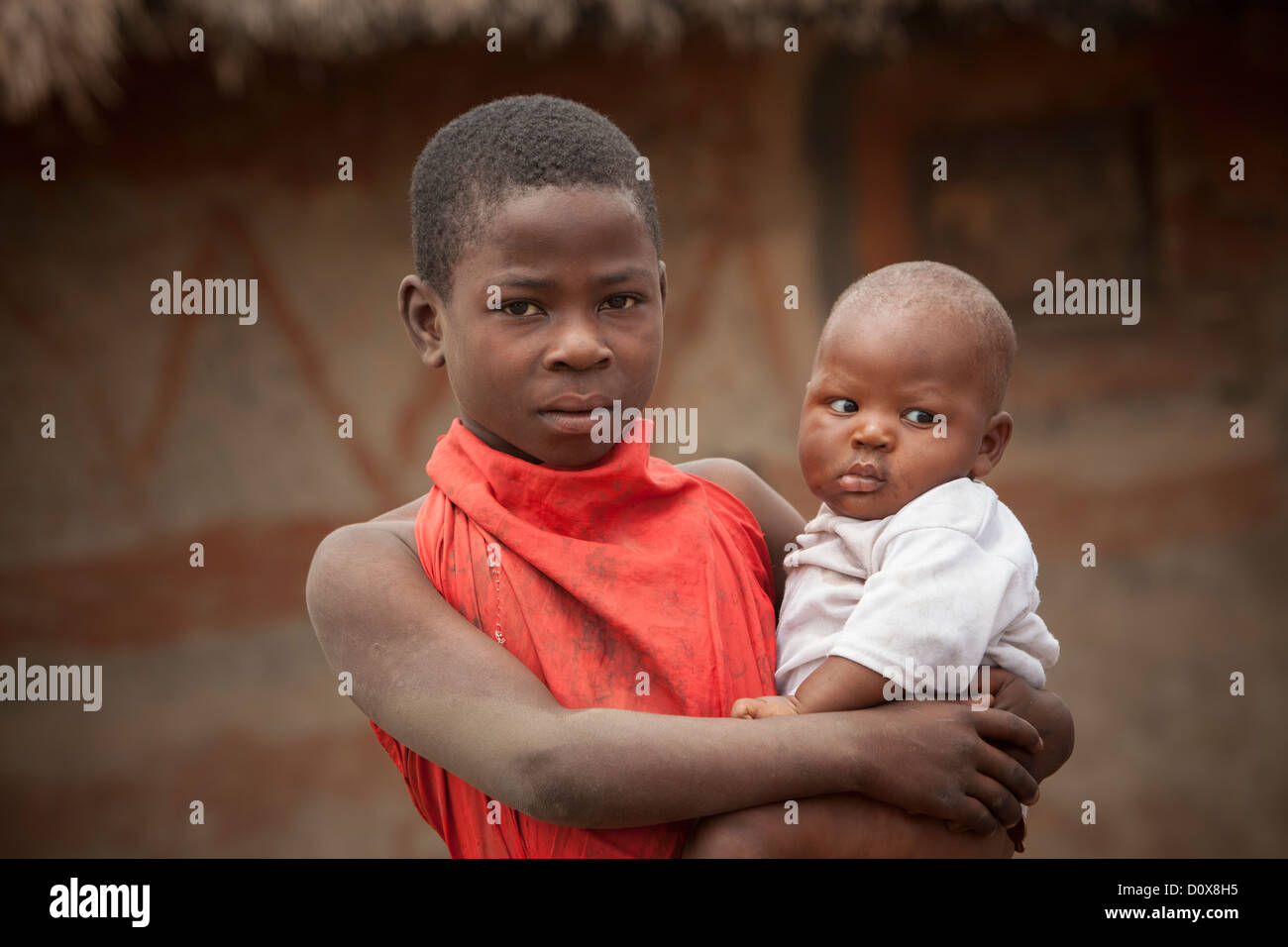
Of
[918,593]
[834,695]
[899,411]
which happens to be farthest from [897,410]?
[834,695]

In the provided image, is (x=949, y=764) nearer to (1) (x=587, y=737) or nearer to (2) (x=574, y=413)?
(1) (x=587, y=737)

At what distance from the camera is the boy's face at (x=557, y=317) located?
171 cm

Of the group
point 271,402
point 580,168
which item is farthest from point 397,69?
point 580,168

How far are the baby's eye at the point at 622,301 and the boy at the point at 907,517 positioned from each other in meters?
0.34

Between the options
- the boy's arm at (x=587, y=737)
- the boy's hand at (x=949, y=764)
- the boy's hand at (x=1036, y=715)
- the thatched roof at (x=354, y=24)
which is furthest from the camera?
the thatched roof at (x=354, y=24)

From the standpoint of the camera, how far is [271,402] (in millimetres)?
4934

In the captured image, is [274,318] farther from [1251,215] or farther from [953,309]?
[1251,215]

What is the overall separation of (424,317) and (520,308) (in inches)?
9.2

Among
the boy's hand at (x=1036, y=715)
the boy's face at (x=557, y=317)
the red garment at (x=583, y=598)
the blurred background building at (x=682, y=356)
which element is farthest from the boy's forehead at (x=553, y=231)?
the blurred background building at (x=682, y=356)

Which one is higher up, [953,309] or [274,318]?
[274,318]

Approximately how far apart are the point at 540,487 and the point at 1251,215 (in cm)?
436

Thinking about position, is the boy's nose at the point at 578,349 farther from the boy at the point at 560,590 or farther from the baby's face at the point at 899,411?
the baby's face at the point at 899,411

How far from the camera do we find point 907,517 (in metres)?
1.85

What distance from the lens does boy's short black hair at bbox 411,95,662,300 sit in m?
1.75
